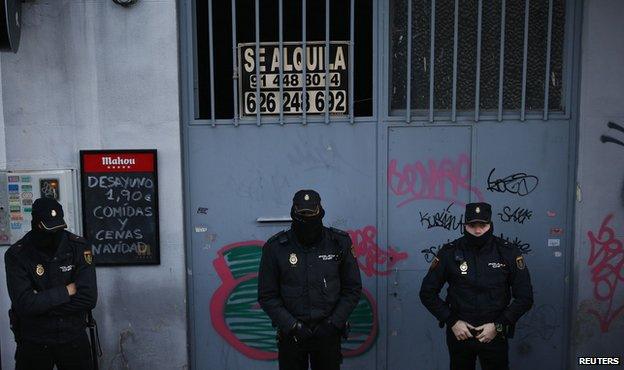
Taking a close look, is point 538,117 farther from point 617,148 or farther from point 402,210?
point 402,210

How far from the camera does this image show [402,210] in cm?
483

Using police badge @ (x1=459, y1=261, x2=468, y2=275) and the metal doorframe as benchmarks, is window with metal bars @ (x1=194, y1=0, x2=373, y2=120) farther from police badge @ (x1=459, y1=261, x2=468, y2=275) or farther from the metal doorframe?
police badge @ (x1=459, y1=261, x2=468, y2=275)

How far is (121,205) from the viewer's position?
471 cm

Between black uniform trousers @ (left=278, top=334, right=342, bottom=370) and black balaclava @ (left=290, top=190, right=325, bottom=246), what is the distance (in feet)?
2.33

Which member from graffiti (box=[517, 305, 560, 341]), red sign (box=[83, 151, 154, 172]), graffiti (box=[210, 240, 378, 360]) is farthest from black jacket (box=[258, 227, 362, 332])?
graffiti (box=[517, 305, 560, 341])

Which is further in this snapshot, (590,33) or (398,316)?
(398,316)

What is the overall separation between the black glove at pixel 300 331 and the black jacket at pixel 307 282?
0.05 meters

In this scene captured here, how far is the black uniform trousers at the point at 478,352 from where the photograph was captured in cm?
391

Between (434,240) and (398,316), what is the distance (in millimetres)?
768

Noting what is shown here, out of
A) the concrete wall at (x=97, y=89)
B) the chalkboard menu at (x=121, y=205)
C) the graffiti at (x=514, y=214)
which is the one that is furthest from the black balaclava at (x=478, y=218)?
the chalkboard menu at (x=121, y=205)

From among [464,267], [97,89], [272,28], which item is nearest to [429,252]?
[464,267]

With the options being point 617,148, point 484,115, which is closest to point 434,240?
point 484,115

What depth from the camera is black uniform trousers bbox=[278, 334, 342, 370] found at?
3.90 meters

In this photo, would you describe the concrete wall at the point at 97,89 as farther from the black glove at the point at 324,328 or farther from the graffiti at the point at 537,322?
the graffiti at the point at 537,322
